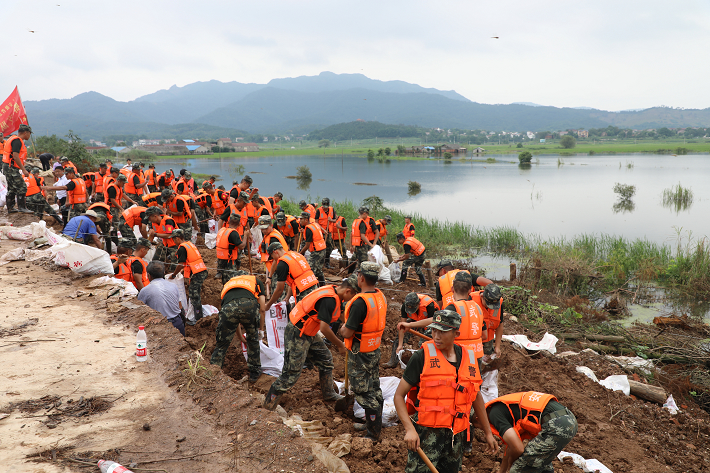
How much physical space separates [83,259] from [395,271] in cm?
778

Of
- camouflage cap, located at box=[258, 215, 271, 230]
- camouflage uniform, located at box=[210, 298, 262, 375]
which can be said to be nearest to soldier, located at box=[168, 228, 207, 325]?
camouflage cap, located at box=[258, 215, 271, 230]

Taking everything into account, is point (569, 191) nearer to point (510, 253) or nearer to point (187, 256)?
point (510, 253)

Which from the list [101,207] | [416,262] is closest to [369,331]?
[416,262]

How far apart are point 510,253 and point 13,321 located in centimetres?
1618

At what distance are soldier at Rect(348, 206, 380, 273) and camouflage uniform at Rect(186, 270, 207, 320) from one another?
16.2 feet

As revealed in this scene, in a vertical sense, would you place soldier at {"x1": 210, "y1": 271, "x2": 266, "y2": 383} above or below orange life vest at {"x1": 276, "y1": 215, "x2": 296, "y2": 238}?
below

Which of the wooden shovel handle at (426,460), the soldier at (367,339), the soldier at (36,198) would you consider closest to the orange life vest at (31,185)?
the soldier at (36,198)

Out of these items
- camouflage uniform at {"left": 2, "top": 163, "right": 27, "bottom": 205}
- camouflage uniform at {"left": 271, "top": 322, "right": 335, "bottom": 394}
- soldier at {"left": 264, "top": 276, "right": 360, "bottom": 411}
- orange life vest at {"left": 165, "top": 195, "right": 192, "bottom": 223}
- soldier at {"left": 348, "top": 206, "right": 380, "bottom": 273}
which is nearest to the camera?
soldier at {"left": 264, "top": 276, "right": 360, "bottom": 411}

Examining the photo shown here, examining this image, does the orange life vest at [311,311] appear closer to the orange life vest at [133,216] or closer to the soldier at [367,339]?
the soldier at [367,339]

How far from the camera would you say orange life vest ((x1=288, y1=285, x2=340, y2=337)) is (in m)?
4.65

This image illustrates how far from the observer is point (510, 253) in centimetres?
1714

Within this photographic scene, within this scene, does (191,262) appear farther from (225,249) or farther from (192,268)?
(225,249)

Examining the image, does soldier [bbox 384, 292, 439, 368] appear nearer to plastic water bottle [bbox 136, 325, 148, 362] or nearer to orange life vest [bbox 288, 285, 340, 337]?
orange life vest [bbox 288, 285, 340, 337]

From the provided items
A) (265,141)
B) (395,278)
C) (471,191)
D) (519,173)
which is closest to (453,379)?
(395,278)
